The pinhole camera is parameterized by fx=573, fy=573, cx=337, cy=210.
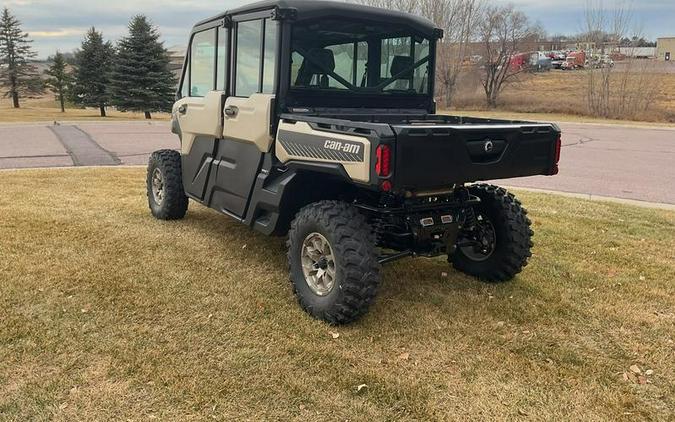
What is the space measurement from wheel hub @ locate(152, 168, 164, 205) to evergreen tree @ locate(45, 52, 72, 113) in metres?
37.4

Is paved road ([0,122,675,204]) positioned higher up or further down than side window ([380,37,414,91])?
further down

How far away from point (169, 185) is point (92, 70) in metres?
33.2

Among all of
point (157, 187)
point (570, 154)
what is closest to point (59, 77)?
point (570, 154)

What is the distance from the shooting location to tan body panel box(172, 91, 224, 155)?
5285 mm

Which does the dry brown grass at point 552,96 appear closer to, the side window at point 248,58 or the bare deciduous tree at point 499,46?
the bare deciduous tree at point 499,46

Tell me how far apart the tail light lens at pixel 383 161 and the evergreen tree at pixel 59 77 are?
136 feet

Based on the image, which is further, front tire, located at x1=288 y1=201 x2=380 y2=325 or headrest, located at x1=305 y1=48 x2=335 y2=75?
headrest, located at x1=305 y1=48 x2=335 y2=75

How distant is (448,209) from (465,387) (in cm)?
154

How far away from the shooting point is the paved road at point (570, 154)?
10391 millimetres

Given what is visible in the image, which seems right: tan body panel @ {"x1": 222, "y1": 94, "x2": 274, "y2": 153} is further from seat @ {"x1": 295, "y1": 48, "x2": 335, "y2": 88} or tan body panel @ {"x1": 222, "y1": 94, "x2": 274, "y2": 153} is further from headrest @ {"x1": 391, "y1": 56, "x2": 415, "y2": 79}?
headrest @ {"x1": 391, "y1": 56, "x2": 415, "y2": 79}

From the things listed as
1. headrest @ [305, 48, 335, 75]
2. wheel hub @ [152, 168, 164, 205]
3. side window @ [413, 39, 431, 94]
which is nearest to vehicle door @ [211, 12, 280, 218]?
headrest @ [305, 48, 335, 75]

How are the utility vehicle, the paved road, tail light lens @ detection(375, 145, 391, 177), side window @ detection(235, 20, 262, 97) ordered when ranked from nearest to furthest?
tail light lens @ detection(375, 145, 391, 177), the utility vehicle, side window @ detection(235, 20, 262, 97), the paved road

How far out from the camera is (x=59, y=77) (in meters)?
40.7

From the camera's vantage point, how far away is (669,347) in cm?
382
